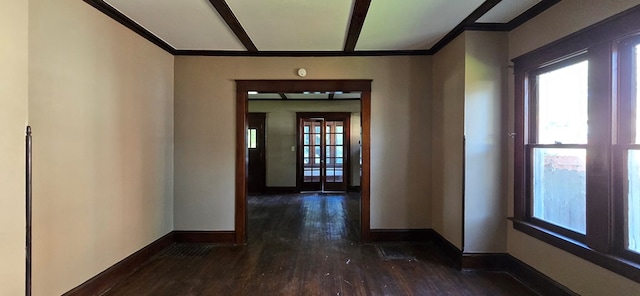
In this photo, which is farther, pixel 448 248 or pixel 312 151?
pixel 312 151

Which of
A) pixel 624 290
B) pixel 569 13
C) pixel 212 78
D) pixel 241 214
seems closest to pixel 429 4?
pixel 569 13

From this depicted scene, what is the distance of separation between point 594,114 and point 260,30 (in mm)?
3017

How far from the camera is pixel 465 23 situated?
3166 mm

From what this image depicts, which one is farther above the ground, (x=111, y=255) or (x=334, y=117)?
(x=334, y=117)

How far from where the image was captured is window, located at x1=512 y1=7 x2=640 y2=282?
6.81 feet

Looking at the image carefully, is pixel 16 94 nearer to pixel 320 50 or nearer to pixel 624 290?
pixel 320 50

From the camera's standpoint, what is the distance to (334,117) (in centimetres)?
857

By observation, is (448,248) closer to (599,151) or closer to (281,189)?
(599,151)

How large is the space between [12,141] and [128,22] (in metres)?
1.96

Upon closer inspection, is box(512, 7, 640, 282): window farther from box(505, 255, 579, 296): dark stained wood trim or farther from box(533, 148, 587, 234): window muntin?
box(505, 255, 579, 296): dark stained wood trim

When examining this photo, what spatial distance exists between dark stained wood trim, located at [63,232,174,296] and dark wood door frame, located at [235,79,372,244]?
0.98m

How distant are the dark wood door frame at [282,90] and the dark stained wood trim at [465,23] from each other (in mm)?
941

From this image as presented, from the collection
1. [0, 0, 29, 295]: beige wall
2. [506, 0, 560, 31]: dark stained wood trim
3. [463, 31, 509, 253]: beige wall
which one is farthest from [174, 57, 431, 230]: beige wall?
[0, 0, 29, 295]: beige wall

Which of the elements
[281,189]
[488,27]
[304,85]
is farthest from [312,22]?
[281,189]
